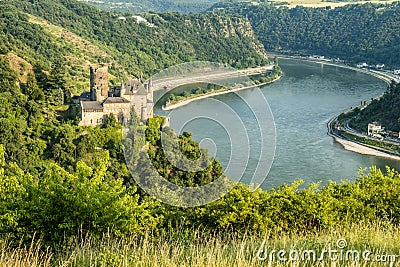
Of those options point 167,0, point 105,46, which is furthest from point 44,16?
point 167,0

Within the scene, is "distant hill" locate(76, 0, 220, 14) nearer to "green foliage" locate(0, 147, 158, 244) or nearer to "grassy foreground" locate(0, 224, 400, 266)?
"green foliage" locate(0, 147, 158, 244)

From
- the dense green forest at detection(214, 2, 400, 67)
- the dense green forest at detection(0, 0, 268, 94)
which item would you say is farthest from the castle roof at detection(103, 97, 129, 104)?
the dense green forest at detection(214, 2, 400, 67)

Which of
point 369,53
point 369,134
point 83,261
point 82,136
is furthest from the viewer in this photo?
point 369,53

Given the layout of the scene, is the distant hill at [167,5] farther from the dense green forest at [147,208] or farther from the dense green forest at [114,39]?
the dense green forest at [147,208]

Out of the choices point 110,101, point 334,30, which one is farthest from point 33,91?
point 334,30

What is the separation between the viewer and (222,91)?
29.9 metres

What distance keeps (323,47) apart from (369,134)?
30010mm

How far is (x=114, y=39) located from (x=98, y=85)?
19540mm

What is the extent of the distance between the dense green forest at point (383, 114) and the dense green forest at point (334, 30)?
17111 mm

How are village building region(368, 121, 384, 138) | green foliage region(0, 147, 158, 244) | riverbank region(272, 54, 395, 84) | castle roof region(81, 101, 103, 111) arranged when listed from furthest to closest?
riverbank region(272, 54, 395, 84)
village building region(368, 121, 384, 138)
castle roof region(81, 101, 103, 111)
green foliage region(0, 147, 158, 244)

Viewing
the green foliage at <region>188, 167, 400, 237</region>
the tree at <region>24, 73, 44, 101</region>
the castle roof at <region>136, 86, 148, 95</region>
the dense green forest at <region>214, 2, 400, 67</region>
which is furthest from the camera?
the dense green forest at <region>214, 2, 400, 67</region>

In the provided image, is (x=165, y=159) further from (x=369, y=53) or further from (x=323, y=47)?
(x=323, y=47)

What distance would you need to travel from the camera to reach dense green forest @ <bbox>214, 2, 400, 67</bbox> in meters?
43.7

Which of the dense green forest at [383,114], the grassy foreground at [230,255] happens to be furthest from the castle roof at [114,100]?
the grassy foreground at [230,255]
